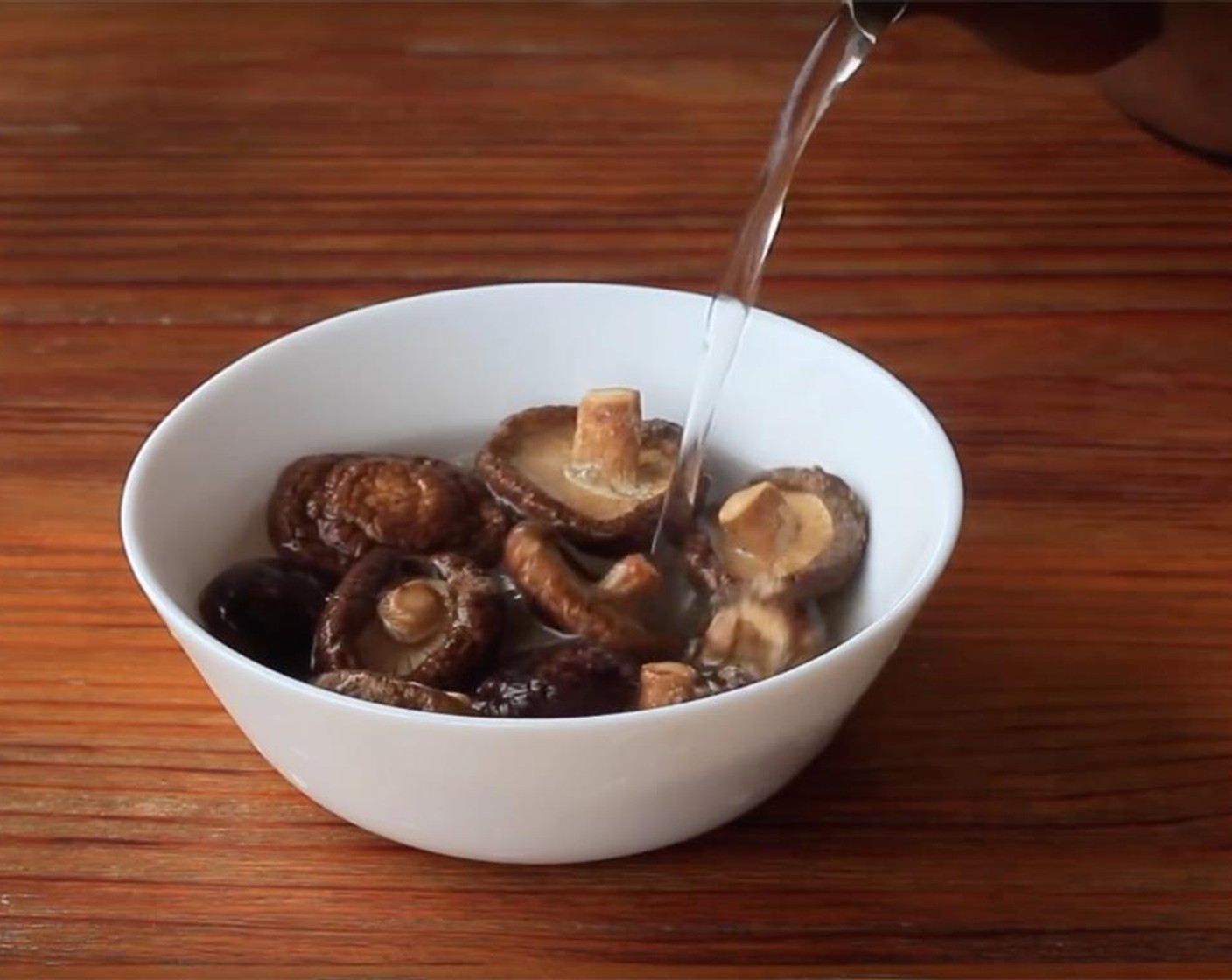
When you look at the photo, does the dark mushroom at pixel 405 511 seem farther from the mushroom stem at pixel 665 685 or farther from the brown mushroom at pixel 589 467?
the mushroom stem at pixel 665 685

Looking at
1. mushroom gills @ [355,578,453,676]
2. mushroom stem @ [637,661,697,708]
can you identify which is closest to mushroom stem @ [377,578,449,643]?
mushroom gills @ [355,578,453,676]

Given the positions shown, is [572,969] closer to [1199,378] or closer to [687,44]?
[1199,378]

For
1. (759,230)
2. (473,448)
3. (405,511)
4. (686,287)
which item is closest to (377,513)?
(405,511)

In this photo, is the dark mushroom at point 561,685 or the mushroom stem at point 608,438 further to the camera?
the mushroom stem at point 608,438

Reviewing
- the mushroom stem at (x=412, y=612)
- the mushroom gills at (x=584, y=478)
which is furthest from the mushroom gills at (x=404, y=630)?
the mushroom gills at (x=584, y=478)

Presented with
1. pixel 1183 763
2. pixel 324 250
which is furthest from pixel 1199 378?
pixel 324 250

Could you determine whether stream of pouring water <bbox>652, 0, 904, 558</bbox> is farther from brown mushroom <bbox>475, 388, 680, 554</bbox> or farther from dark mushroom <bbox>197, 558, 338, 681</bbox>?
dark mushroom <bbox>197, 558, 338, 681</bbox>

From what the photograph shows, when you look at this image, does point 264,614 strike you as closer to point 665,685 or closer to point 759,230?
point 665,685
